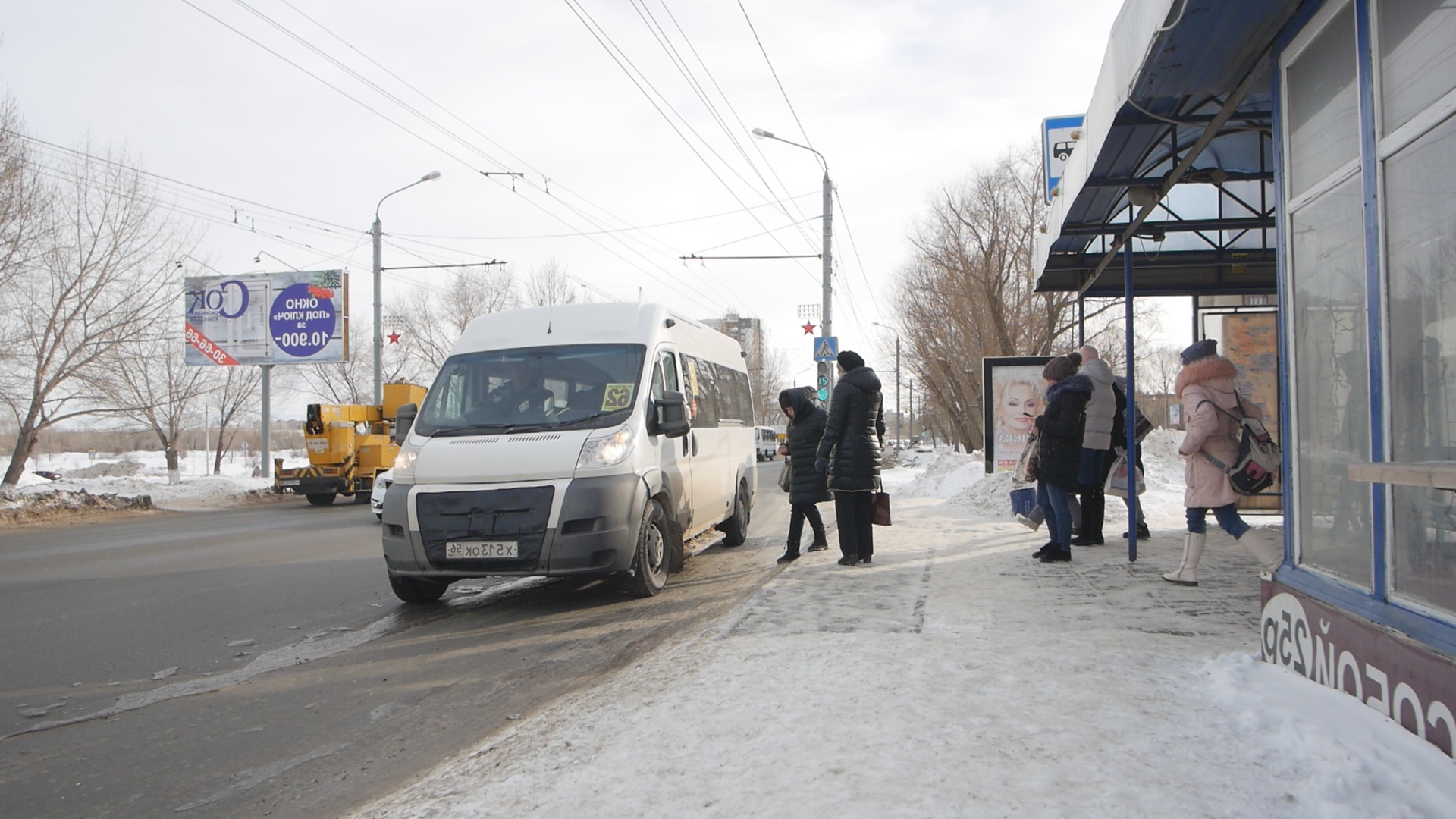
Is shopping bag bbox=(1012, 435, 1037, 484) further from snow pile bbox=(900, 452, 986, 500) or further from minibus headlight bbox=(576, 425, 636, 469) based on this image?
snow pile bbox=(900, 452, 986, 500)

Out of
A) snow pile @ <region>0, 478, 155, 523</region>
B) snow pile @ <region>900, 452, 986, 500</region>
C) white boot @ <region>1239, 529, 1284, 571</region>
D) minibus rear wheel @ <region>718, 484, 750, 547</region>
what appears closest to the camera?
white boot @ <region>1239, 529, 1284, 571</region>

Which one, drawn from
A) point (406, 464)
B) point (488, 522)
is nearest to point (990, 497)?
point (488, 522)

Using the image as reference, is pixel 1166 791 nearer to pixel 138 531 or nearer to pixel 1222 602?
pixel 1222 602

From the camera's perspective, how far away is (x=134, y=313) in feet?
76.4

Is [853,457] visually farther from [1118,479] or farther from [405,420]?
[405,420]

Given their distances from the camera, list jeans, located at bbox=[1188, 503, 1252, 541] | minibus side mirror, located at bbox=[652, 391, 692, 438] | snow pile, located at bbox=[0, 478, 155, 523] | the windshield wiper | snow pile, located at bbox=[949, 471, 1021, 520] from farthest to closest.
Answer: snow pile, located at bbox=[0, 478, 155, 523]
snow pile, located at bbox=[949, 471, 1021, 520]
minibus side mirror, located at bbox=[652, 391, 692, 438]
the windshield wiper
jeans, located at bbox=[1188, 503, 1252, 541]

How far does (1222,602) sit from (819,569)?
2.99 m

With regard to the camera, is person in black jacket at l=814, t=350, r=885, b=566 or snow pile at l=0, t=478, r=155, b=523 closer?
person in black jacket at l=814, t=350, r=885, b=566

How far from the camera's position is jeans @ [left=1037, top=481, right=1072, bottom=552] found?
7.41 meters

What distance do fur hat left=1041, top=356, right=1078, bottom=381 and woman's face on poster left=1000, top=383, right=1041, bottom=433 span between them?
7656 mm

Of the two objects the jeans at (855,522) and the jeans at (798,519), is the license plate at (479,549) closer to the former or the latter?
the jeans at (855,522)

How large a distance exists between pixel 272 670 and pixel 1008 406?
494 inches

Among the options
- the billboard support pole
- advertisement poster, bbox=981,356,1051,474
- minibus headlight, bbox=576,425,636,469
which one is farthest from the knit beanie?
the billboard support pole

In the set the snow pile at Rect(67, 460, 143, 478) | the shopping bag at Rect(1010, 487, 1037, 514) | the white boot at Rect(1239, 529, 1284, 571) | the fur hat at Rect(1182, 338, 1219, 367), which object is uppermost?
the fur hat at Rect(1182, 338, 1219, 367)
